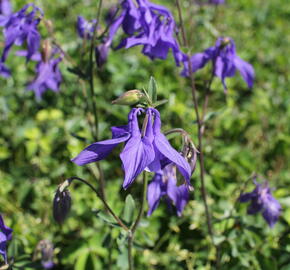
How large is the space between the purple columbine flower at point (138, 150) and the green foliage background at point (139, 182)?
2.15ft

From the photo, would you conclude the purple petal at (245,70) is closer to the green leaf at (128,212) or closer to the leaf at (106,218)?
the green leaf at (128,212)

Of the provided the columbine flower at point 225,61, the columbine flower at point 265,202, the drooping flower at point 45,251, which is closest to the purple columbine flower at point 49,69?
the columbine flower at point 225,61

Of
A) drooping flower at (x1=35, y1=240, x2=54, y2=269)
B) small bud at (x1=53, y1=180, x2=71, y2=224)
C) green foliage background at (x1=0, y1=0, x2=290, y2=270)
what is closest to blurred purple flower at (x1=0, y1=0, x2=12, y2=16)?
green foliage background at (x1=0, y1=0, x2=290, y2=270)

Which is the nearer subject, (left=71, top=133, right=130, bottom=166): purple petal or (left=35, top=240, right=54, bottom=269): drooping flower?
(left=71, top=133, right=130, bottom=166): purple petal

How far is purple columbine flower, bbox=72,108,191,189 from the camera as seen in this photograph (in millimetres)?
1293

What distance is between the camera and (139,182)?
3010 mm

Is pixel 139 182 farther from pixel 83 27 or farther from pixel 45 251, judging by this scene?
pixel 83 27

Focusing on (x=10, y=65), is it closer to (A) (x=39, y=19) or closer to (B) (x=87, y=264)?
(A) (x=39, y=19)

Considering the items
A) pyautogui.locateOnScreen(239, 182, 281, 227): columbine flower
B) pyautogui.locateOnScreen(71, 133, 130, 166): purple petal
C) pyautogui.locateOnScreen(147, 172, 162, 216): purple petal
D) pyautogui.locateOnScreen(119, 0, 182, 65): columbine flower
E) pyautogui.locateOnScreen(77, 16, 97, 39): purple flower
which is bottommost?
pyautogui.locateOnScreen(239, 182, 281, 227): columbine flower

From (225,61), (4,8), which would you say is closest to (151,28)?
(225,61)

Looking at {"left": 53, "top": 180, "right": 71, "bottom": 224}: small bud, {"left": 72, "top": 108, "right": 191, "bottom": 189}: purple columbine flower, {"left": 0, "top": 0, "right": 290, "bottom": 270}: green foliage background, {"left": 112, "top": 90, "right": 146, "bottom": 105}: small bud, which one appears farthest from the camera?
{"left": 0, "top": 0, "right": 290, "bottom": 270}: green foliage background

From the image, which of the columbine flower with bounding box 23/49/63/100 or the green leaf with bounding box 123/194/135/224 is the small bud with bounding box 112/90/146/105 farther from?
the columbine flower with bounding box 23/49/63/100

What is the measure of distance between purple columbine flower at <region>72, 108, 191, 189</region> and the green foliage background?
0.66 metres

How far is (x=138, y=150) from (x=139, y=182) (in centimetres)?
170
